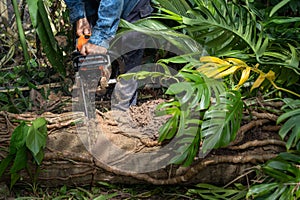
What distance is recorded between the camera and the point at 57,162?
264 cm

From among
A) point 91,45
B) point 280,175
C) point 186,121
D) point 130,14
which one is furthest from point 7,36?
point 280,175

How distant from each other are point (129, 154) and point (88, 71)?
1.65ft

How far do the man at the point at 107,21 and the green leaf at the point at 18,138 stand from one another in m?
0.52

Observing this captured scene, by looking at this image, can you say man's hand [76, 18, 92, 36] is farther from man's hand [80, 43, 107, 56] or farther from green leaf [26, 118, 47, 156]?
green leaf [26, 118, 47, 156]

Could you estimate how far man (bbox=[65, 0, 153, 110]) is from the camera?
2.76 meters

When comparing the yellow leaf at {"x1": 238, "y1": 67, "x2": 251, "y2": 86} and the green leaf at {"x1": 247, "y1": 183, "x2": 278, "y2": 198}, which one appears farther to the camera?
the yellow leaf at {"x1": 238, "y1": 67, "x2": 251, "y2": 86}

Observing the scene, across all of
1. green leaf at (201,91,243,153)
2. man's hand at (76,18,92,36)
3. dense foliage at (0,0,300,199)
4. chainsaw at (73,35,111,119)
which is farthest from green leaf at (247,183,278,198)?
man's hand at (76,18,92,36)

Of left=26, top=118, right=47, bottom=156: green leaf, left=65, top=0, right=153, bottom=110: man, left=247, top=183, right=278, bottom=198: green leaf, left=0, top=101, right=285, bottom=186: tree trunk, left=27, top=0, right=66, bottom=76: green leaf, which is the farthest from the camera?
left=27, top=0, right=66, bottom=76: green leaf

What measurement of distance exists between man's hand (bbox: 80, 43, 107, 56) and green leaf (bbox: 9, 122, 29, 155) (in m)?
0.51

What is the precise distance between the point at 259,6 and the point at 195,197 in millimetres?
1530

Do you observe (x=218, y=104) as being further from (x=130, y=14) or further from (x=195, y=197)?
(x=130, y=14)

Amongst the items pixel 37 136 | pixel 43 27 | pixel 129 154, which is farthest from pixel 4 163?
pixel 43 27

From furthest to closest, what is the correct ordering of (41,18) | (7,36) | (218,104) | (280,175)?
(7,36), (41,18), (218,104), (280,175)

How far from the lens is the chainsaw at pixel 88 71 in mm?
2703
